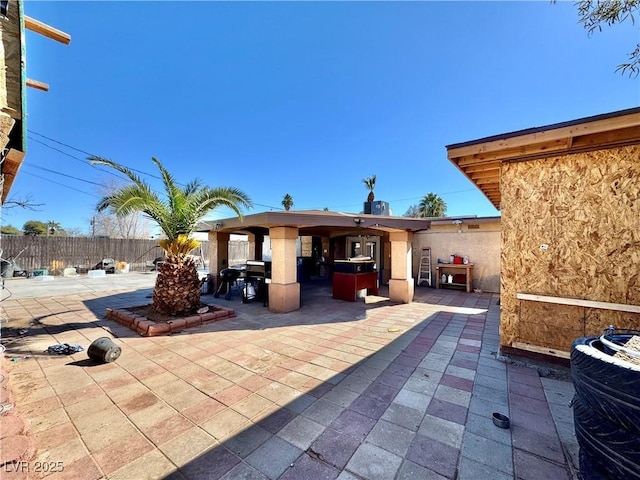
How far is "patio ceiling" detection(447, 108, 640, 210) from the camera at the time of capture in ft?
10.2

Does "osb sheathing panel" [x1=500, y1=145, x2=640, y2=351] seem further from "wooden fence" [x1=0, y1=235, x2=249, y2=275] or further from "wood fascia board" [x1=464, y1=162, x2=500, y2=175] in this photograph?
"wooden fence" [x1=0, y1=235, x2=249, y2=275]

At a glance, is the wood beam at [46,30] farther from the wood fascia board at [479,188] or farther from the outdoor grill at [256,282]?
the outdoor grill at [256,282]

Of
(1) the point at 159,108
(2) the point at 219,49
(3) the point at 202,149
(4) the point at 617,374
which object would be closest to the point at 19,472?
(4) the point at 617,374

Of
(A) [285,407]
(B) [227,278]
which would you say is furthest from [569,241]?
(B) [227,278]

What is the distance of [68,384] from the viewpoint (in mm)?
3139

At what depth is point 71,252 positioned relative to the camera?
1527 cm

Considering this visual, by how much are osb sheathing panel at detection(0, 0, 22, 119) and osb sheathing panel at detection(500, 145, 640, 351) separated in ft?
18.1

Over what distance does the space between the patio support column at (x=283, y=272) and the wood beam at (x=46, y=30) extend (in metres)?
4.98

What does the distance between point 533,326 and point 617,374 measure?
2.84 meters

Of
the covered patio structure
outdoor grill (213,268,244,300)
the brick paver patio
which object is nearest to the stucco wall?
the covered patio structure

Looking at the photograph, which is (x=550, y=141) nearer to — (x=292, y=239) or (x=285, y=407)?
(x=285, y=407)

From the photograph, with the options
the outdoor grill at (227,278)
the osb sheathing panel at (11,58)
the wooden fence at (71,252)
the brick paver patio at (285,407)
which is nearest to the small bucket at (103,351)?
the brick paver patio at (285,407)

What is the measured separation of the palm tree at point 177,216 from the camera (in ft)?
18.6

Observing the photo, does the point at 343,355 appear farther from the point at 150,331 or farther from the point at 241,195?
the point at 241,195
